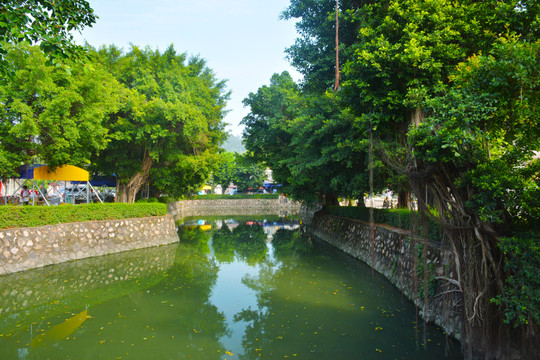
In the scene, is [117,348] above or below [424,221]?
below

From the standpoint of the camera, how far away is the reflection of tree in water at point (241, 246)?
48.2 feet

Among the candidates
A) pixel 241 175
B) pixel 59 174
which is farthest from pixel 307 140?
pixel 241 175

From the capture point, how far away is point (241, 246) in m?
17.9

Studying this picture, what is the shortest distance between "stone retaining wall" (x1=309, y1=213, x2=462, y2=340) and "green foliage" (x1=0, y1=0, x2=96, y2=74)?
6259mm

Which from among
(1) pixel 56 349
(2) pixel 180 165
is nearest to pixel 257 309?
(1) pixel 56 349

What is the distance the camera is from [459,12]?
5.92m

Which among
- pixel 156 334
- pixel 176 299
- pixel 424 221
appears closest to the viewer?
pixel 424 221

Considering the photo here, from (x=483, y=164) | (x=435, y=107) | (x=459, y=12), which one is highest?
(x=459, y=12)

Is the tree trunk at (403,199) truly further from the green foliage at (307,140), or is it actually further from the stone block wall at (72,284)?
the stone block wall at (72,284)

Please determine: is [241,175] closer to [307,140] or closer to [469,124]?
[307,140]

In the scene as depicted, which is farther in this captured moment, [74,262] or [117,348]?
[74,262]

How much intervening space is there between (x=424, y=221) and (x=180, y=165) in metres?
15.8

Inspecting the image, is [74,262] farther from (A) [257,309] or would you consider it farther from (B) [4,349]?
(A) [257,309]

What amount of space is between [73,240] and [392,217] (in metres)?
11.5
